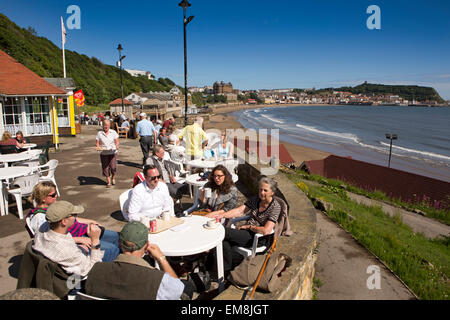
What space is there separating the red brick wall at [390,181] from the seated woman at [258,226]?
12553 mm

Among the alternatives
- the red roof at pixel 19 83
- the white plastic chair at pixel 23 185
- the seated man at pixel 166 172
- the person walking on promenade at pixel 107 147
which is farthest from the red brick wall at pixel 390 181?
the red roof at pixel 19 83

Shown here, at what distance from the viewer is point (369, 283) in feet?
11.8

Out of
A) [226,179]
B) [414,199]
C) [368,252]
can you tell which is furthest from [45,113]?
[414,199]

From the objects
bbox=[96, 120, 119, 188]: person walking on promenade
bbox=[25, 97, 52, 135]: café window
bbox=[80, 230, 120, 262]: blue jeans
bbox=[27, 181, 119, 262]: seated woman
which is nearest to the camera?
bbox=[80, 230, 120, 262]: blue jeans

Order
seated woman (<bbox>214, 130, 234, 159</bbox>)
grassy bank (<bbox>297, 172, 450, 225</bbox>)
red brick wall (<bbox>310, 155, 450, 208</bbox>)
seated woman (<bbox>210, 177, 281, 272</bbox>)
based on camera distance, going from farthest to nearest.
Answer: red brick wall (<bbox>310, 155, 450, 208</bbox>) → grassy bank (<bbox>297, 172, 450, 225</bbox>) → seated woman (<bbox>214, 130, 234, 159</bbox>) → seated woman (<bbox>210, 177, 281, 272</bbox>)

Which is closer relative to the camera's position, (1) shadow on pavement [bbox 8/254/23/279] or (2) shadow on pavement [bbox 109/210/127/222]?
(1) shadow on pavement [bbox 8/254/23/279]

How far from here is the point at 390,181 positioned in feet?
49.9

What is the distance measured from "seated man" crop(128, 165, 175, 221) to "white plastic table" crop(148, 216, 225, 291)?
2.81ft

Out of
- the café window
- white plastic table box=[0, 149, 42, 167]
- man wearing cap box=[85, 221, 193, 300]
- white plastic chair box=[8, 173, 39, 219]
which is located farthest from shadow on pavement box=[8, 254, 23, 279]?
the café window

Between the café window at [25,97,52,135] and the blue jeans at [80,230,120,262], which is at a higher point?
the café window at [25,97,52,135]

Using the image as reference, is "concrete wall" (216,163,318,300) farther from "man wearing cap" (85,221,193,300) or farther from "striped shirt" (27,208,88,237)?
"striped shirt" (27,208,88,237)

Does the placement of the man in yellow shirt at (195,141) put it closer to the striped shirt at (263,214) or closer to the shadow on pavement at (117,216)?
the shadow on pavement at (117,216)

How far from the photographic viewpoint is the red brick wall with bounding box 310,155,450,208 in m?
13.6
